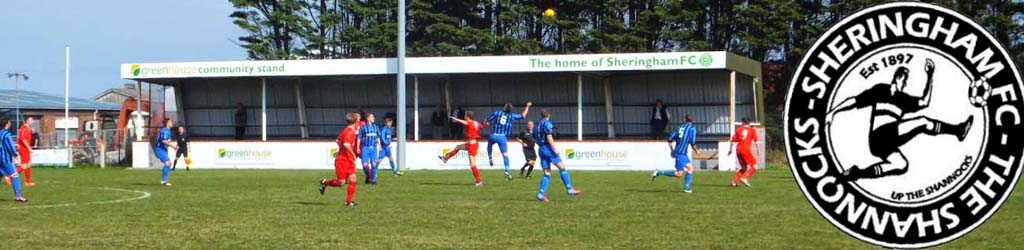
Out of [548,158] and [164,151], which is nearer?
[548,158]

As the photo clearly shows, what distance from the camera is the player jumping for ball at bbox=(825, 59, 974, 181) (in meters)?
2.34

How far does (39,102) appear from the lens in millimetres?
82500

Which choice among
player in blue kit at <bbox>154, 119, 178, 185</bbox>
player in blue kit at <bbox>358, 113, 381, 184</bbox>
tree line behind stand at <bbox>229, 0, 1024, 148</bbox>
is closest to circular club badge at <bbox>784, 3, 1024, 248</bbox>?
player in blue kit at <bbox>358, 113, 381, 184</bbox>

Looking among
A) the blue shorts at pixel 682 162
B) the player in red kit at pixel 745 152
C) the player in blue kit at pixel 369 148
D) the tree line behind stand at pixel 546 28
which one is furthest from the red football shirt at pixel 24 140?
the tree line behind stand at pixel 546 28

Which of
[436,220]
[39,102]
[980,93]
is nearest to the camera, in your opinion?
[980,93]

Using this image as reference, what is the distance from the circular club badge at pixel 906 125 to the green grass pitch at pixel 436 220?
10319 mm

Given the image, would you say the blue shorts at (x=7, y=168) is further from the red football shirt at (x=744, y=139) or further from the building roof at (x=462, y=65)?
the building roof at (x=462, y=65)

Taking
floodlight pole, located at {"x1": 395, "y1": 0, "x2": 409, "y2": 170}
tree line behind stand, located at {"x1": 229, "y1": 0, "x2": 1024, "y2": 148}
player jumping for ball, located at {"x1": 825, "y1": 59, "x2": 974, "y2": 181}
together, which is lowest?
player jumping for ball, located at {"x1": 825, "y1": 59, "x2": 974, "y2": 181}

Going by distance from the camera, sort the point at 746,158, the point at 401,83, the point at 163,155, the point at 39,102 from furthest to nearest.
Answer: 1. the point at 39,102
2. the point at 401,83
3. the point at 163,155
4. the point at 746,158

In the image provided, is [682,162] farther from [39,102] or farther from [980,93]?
[39,102]

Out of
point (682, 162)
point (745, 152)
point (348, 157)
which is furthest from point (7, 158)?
point (745, 152)

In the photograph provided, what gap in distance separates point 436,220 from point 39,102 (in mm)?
72289

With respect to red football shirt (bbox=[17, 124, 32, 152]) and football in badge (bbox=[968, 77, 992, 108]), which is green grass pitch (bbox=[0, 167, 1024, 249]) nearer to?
red football shirt (bbox=[17, 124, 32, 152])

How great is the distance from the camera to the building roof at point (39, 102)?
78.4 m
